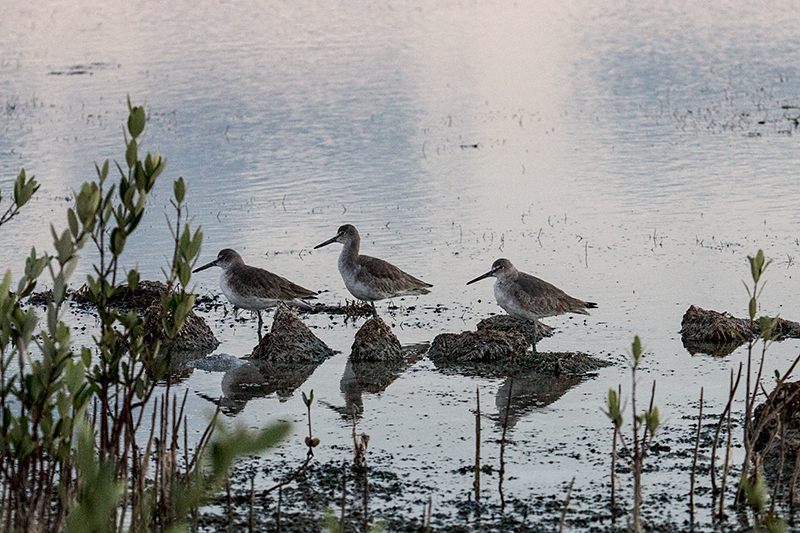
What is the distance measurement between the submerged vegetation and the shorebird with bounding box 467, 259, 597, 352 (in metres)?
1.06

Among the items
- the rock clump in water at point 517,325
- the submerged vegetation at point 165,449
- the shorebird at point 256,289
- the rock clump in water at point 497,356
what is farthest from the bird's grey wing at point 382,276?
the submerged vegetation at point 165,449

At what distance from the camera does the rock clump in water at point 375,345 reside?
12.0 metres

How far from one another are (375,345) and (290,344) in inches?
34.7

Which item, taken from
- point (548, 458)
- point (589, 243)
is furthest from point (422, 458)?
point (589, 243)

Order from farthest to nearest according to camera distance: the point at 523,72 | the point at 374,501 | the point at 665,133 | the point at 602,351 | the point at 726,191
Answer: the point at 523,72
the point at 665,133
the point at 726,191
the point at 602,351
the point at 374,501

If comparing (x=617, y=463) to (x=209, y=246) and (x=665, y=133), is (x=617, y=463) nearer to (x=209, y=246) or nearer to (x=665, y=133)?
(x=209, y=246)

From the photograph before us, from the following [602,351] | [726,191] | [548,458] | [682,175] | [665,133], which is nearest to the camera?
[548,458]

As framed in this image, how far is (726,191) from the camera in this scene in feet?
63.6

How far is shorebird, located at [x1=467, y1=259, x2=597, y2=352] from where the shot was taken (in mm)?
12312

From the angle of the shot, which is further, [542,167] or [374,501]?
[542,167]

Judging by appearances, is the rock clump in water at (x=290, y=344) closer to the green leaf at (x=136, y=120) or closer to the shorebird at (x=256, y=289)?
the shorebird at (x=256, y=289)

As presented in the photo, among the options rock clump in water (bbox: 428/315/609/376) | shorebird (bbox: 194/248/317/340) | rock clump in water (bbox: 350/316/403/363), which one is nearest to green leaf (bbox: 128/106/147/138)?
rock clump in water (bbox: 428/315/609/376)

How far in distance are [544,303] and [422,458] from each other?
3.60m

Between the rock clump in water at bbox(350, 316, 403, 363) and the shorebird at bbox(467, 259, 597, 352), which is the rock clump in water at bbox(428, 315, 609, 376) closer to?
the shorebird at bbox(467, 259, 597, 352)
